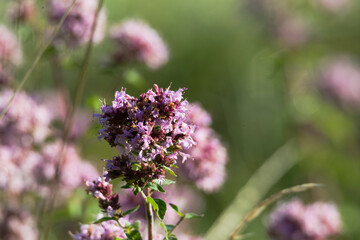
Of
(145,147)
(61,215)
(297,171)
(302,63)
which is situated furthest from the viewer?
(297,171)

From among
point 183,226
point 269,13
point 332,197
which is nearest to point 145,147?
point 183,226

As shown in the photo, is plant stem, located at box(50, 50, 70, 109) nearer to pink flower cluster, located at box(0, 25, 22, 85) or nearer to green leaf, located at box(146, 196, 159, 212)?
pink flower cluster, located at box(0, 25, 22, 85)

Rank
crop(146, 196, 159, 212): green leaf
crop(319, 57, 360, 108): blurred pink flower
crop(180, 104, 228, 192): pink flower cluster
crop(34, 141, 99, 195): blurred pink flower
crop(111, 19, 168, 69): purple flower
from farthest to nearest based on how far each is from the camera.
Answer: crop(319, 57, 360, 108): blurred pink flower → crop(111, 19, 168, 69): purple flower → crop(34, 141, 99, 195): blurred pink flower → crop(180, 104, 228, 192): pink flower cluster → crop(146, 196, 159, 212): green leaf

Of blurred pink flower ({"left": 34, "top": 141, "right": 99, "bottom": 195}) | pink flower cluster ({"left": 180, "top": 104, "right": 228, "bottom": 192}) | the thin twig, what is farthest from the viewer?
blurred pink flower ({"left": 34, "top": 141, "right": 99, "bottom": 195})

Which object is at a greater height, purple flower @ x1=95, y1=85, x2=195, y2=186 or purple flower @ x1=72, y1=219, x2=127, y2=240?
purple flower @ x1=95, y1=85, x2=195, y2=186

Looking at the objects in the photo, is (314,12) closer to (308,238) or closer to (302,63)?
(302,63)

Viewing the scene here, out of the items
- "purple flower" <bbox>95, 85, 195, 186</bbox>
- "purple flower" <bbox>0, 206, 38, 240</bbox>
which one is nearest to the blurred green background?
"purple flower" <bbox>0, 206, 38, 240</bbox>
